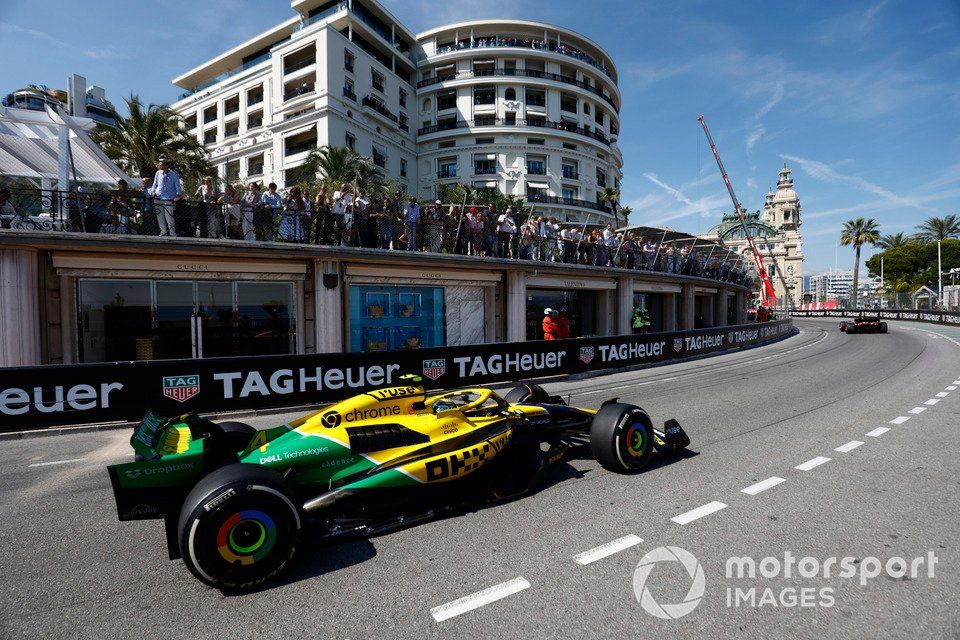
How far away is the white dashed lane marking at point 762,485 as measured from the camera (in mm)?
4594

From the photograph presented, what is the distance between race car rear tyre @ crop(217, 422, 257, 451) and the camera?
438 centimetres

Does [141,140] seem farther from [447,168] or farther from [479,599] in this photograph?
[447,168]

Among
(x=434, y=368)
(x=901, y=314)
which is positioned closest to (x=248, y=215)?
(x=434, y=368)

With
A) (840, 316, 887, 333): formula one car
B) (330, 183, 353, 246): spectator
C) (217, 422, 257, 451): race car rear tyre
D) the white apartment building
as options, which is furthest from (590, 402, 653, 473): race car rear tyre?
the white apartment building

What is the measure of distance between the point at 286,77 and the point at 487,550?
48839mm

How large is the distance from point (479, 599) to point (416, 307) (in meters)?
13.5

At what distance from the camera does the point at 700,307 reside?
111 ft

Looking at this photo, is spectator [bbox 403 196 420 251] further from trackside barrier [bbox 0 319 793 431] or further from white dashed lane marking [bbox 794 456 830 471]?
white dashed lane marking [bbox 794 456 830 471]

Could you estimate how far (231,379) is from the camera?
28.8 feet

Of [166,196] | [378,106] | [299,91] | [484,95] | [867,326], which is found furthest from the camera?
[484,95]

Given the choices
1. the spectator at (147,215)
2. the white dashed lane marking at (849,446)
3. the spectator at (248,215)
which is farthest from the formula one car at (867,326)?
the spectator at (147,215)

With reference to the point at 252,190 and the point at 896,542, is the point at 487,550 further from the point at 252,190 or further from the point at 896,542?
the point at 252,190

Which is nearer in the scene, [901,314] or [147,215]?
[147,215]

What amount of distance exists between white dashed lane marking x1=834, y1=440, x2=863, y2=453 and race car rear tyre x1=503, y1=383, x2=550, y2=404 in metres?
3.62
